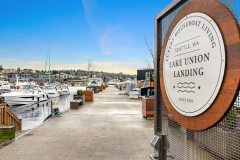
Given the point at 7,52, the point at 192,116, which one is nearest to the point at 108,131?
the point at 192,116

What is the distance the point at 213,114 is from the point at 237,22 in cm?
72

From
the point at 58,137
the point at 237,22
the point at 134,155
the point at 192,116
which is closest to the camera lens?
the point at 237,22

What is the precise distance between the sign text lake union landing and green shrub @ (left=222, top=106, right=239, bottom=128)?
0.15 metres

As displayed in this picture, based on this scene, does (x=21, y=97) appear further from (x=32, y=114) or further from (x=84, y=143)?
(x=84, y=143)

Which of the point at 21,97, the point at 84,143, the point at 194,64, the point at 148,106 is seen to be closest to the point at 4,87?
the point at 21,97

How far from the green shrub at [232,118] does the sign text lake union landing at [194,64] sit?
0.50 ft

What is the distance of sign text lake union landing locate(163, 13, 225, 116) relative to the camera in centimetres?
131

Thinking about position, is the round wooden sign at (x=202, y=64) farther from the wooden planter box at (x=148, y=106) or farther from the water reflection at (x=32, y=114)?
the water reflection at (x=32, y=114)

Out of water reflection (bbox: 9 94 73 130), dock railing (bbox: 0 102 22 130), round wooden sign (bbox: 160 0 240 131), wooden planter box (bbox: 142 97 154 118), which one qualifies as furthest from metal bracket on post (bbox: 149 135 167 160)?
water reflection (bbox: 9 94 73 130)

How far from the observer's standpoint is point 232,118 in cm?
123

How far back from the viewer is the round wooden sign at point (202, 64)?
1.20 meters

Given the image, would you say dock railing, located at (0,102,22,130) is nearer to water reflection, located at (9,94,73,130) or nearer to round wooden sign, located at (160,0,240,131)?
water reflection, located at (9,94,73,130)

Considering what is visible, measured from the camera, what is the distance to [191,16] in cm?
162

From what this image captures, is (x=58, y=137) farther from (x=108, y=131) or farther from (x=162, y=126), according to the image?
(x=162, y=126)
